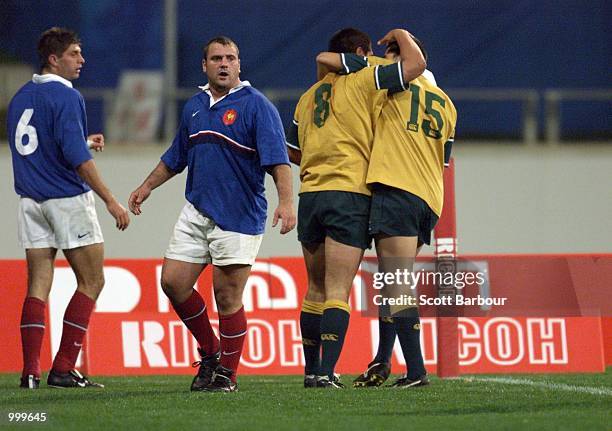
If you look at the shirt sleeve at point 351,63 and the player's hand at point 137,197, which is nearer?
the shirt sleeve at point 351,63

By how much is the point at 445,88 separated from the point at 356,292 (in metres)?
5.64

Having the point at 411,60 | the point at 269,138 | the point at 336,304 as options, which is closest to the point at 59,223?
the point at 269,138

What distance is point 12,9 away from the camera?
49.0 feet

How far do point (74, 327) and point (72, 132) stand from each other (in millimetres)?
1085

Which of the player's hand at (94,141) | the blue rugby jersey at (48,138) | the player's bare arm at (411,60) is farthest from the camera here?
the player's hand at (94,141)

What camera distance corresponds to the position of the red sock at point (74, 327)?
7594 millimetres

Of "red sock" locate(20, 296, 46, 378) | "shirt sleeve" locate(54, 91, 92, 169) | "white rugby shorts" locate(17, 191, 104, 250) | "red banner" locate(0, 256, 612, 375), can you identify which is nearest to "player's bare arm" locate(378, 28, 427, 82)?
"shirt sleeve" locate(54, 91, 92, 169)

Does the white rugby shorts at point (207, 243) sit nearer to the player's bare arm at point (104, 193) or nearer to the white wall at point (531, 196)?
the player's bare arm at point (104, 193)

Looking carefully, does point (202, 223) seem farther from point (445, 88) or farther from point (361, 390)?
point (445, 88)

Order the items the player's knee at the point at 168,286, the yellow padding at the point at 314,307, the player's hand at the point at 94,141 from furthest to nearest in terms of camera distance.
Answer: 1. the player's hand at the point at 94,141
2. the yellow padding at the point at 314,307
3. the player's knee at the point at 168,286

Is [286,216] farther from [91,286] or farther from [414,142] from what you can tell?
[91,286]

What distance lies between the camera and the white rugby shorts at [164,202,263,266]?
7094 millimetres

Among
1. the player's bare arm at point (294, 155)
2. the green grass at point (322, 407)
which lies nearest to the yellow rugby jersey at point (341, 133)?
the player's bare arm at point (294, 155)

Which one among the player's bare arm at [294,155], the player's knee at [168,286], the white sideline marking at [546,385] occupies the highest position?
the player's bare arm at [294,155]
